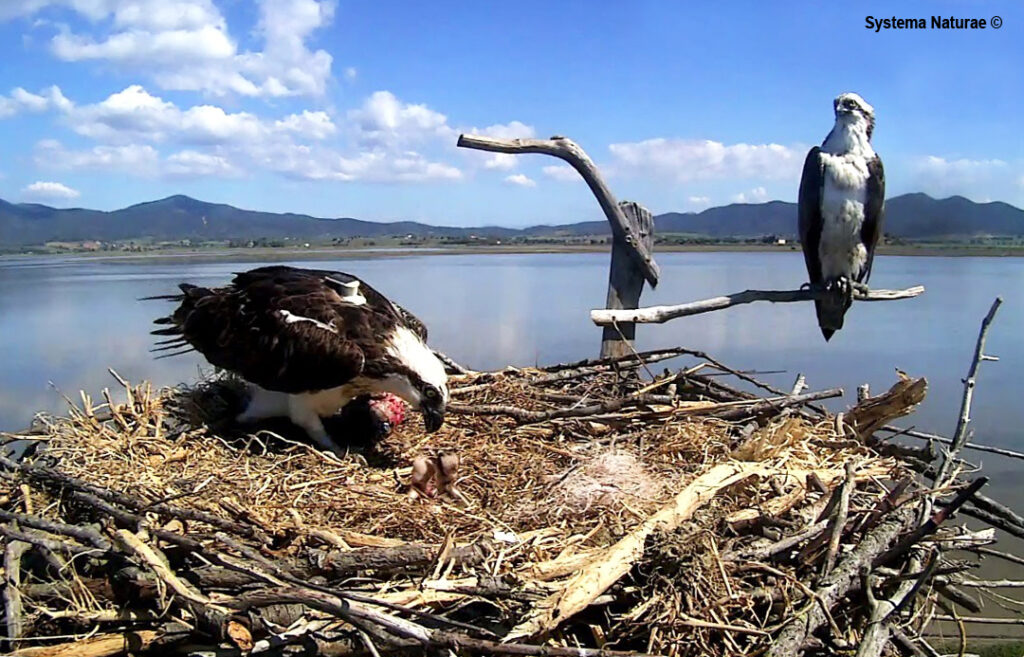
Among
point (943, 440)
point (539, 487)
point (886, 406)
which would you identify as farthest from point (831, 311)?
point (539, 487)

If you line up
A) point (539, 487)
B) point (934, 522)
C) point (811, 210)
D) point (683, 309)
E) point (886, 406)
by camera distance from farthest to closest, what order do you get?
point (811, 210) < point (683, 309) < point (886, 406) < point (539, 487) < point (934, 522)

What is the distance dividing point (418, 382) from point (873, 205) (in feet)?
10.2

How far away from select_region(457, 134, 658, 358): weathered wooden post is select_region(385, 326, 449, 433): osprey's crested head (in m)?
1.56

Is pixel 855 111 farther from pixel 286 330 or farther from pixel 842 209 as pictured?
pixel 286 330

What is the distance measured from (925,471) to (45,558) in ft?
11.1

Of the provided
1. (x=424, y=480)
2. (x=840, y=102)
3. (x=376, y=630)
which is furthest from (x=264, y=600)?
(x=840, y=102)

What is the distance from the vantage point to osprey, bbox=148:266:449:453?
11.8 feet

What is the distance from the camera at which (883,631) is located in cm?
241

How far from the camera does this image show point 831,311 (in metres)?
5.05

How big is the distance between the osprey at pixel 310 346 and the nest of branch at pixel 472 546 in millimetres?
296

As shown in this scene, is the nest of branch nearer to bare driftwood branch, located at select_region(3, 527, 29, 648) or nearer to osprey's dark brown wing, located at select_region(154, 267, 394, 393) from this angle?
bare driftwood branch, located at select_region(3, 527, 29, 648)

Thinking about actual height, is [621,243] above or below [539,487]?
above

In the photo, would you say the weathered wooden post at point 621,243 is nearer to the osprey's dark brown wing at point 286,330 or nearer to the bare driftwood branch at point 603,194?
the bare driftwood branch at point 603,194

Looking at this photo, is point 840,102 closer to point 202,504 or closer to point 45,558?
point 202,504
